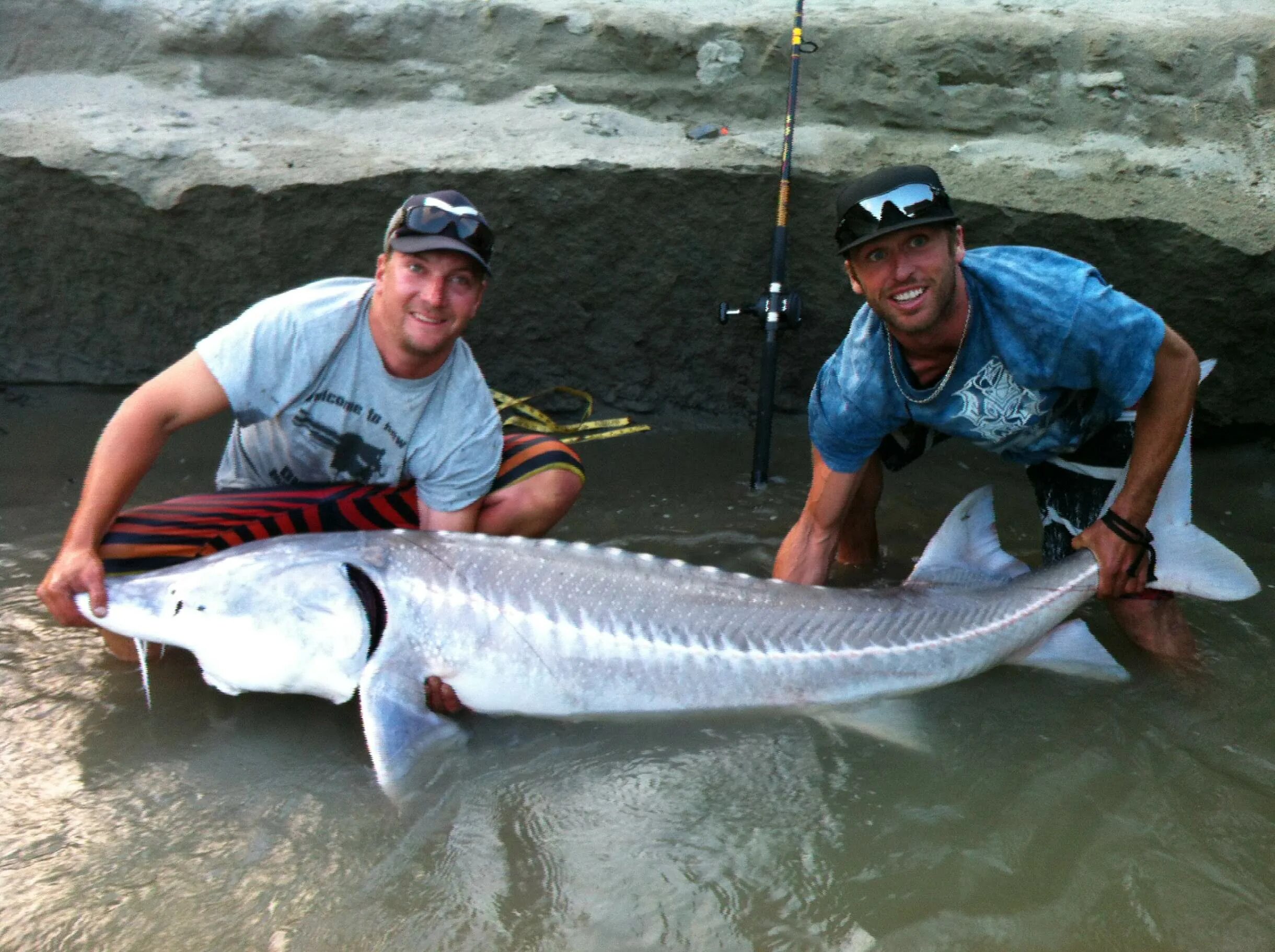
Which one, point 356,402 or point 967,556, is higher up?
point 356,402

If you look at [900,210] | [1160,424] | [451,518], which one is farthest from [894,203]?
[451,518]

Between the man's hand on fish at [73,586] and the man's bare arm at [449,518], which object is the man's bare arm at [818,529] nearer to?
the man's bare arm at [449,518]

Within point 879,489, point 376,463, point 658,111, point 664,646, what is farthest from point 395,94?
point 664,646

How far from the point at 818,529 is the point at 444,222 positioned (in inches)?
48.5

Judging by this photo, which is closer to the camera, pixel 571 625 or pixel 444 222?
pixel 571 625

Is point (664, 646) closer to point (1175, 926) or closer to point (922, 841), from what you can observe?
point (922, 841)

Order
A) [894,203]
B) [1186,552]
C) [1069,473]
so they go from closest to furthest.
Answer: [894,203] < [1186,552] < [1069,473]

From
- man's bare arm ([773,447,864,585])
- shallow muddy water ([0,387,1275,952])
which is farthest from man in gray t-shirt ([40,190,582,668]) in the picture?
man's bare arm ([773,447,864,585])

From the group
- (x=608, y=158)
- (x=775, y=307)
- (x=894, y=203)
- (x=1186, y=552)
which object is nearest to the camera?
(x=894, y=203)

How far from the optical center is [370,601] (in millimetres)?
2430

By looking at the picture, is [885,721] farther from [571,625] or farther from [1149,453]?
[1149,453]

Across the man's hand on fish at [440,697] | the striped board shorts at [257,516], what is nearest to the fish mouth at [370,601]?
the man's hand on fish at [440,697]

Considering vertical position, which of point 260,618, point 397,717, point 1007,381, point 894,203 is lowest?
point 397,717

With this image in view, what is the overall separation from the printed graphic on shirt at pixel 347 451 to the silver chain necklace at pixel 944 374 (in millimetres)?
1242
